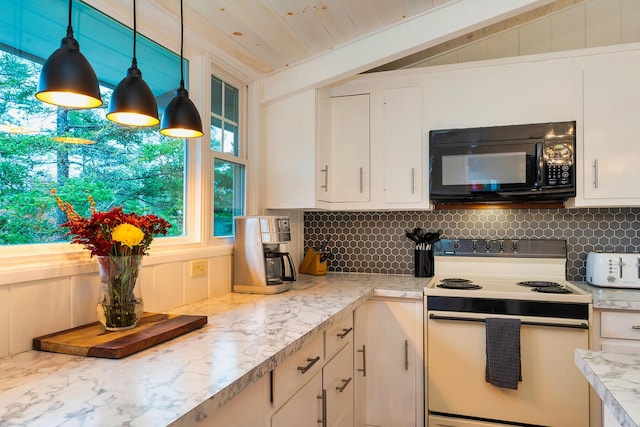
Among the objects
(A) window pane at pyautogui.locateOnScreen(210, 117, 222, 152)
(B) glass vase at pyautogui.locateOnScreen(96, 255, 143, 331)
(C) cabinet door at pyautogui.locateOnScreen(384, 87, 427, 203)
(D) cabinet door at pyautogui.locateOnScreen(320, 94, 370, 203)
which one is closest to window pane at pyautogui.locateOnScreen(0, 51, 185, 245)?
(B) glass vase at pyautogui.locateOnScreen(96, 255, 143, 331)

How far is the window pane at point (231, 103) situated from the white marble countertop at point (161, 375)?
1.21 meters

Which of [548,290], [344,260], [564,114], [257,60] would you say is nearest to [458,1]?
[564,114]

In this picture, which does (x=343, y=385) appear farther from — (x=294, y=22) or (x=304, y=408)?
(x=294, y=22)

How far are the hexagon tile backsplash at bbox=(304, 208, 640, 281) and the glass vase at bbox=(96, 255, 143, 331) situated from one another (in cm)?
190

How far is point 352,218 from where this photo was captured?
312cm

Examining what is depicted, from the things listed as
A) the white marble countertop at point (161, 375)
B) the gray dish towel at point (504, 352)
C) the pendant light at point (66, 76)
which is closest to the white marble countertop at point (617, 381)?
the white marble countertop at point (161, 375)

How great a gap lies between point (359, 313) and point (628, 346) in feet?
4.43

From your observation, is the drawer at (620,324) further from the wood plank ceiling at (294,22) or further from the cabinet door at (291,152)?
the wood plank ceiling at (294,22)

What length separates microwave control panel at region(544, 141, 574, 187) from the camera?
238 centimetres

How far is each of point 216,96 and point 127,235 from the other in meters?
1.21

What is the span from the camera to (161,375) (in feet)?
3.43

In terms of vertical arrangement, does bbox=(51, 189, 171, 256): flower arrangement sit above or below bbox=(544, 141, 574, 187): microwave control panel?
below

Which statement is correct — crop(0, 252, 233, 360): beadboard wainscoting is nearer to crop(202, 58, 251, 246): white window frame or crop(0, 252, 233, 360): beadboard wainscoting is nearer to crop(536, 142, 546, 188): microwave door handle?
crop(202, 58, 251, 246): white window frame

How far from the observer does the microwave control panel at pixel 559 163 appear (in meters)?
2.38
